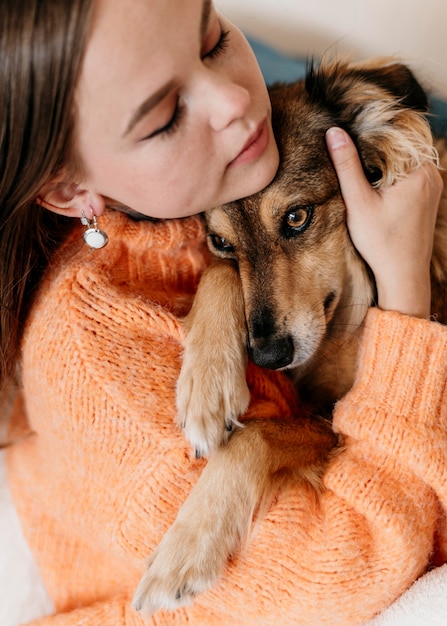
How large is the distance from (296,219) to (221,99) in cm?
41

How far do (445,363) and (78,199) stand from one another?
87 centimetres

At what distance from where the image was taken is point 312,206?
1.36m

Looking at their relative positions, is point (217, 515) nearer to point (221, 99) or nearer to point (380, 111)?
point (221, 99)

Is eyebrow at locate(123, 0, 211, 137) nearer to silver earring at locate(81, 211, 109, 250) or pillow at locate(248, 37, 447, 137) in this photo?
silver earring at locate(81, 211, 109, 250)

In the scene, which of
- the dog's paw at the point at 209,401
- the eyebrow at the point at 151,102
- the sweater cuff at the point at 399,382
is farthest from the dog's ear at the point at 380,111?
the dog's paw at the point at 209,401

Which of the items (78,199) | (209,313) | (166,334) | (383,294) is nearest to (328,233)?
(383,294)

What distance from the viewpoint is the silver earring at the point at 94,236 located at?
4.33ft

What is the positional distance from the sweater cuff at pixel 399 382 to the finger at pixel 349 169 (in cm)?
28

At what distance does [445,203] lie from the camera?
5.08 ft

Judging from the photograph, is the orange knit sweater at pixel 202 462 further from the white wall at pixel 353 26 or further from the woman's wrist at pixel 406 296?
the white wall at pixel 353 26

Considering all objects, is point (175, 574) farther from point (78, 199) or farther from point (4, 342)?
point (78, 199)

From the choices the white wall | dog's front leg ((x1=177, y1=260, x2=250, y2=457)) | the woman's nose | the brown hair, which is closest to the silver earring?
the brown hair

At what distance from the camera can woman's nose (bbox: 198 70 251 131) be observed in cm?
104

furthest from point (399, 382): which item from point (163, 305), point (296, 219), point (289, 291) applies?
point (163, 305)
